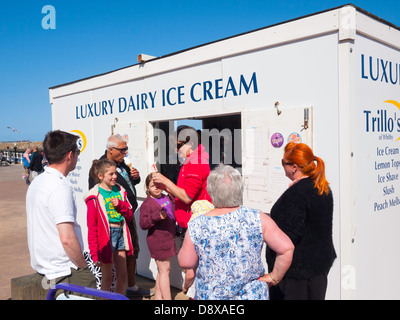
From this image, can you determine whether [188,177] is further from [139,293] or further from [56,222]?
[139,293]

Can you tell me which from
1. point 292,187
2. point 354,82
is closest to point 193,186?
point 292,187

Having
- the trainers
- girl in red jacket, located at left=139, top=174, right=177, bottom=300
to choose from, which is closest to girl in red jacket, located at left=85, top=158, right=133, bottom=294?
girl in red jacket, located at left=139, top=174, right=177, bottom=300

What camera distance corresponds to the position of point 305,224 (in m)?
2.50

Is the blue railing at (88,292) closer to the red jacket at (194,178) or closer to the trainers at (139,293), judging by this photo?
the red jacket at (194,178)

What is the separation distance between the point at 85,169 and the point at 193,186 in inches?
114

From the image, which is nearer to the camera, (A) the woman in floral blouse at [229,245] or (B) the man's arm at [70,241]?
(A) the woman in floral blouse at [229,245]

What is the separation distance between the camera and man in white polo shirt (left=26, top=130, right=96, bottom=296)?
7.13 feet

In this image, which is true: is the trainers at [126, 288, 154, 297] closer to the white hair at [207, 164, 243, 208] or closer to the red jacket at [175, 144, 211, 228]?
the red jacket at [175, 144, 211, 228]

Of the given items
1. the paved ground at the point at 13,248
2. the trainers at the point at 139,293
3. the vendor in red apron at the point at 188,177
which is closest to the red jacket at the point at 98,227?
the vendor in red apron at the point at 188,177

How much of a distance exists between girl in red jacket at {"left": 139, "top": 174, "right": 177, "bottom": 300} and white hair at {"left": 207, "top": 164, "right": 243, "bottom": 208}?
1.67 metres

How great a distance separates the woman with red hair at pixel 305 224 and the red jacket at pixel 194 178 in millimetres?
920

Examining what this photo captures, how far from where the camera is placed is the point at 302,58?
3070 millimetres

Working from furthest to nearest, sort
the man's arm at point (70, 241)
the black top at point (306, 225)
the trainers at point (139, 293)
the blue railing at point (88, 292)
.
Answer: the trainers at point (139, 293), the black top at point (306, 225), the man's arm at point (70, 241), the blue railing at point (88, 292)

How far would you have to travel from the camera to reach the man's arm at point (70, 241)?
2.16 metres
